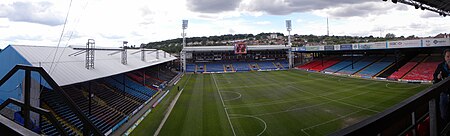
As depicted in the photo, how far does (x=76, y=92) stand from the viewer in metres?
18.2

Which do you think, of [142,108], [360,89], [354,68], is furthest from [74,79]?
[354,68]

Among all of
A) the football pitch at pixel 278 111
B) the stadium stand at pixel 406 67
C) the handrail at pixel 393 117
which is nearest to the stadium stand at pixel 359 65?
the stadium stand at pixel 406 67

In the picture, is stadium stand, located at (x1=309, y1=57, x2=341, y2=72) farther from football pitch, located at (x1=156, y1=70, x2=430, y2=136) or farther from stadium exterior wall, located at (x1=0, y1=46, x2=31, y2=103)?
stadium exterior wall, located at (x1=0, y1=46, x2=31, y2=103)

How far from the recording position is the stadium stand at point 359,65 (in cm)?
3986

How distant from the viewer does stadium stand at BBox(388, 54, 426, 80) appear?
32469 millimetres

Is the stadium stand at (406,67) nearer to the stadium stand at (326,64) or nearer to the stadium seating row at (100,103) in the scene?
the stadium stand at (326,64)

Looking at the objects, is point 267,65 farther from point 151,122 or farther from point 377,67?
point 151,122

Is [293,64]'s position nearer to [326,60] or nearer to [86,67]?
[326,60]

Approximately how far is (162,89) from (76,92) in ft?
48.4

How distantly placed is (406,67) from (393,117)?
41762 millimetres

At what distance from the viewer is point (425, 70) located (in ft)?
102

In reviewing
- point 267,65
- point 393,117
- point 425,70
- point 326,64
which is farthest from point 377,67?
point 393,117

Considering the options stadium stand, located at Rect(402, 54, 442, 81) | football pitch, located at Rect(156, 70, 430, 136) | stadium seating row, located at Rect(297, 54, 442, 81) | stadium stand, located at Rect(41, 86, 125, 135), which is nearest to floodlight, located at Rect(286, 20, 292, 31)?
stadium seating row, located at Rect(297, 54, 442, 81)

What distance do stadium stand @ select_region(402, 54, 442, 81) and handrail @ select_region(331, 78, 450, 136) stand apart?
35595mm
